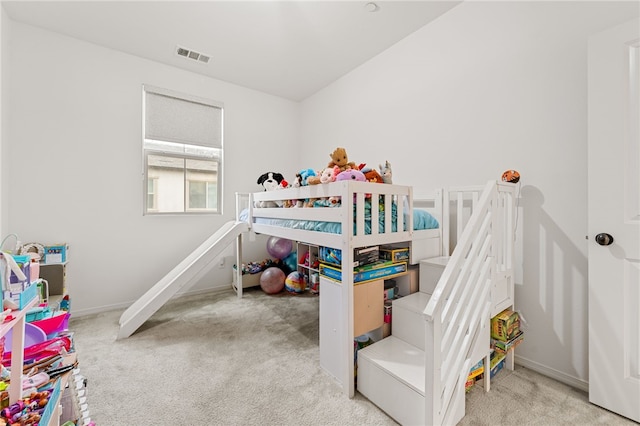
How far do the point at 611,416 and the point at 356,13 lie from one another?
10.9 feet

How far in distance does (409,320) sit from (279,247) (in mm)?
2333

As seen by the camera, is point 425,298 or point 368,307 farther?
point 425,298

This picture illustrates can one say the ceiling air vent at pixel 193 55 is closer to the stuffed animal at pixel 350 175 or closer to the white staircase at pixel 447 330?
the stuffed animal at pixel 350 175

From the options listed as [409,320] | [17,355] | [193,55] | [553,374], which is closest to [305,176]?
[409,320]

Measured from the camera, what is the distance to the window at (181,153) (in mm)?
3365

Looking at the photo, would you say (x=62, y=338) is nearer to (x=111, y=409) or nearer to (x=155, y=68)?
(x=111, y=409)

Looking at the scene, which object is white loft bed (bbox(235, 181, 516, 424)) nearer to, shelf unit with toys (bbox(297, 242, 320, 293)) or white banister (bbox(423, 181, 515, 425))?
white banister (bbox(423, 181, 515, 425))

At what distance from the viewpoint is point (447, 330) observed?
4.20ft

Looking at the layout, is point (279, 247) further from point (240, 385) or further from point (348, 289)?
point (348, 289)

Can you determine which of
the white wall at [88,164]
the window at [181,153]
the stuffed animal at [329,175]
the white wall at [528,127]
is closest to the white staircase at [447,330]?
the white wall at [528,127]

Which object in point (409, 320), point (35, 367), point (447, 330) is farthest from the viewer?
point (409, 320)

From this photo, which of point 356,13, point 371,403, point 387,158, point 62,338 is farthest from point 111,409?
point 356,13

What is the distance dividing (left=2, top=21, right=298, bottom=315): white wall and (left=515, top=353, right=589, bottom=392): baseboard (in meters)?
3.49

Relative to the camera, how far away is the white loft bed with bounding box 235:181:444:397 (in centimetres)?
168
